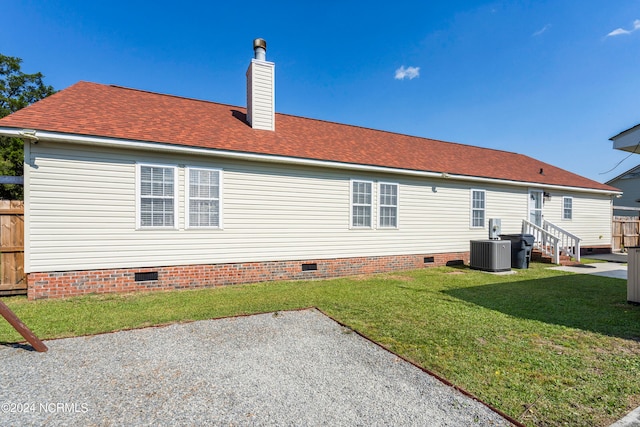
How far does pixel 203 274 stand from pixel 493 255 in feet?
30.3

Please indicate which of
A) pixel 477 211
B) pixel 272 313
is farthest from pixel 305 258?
pixel 477 211

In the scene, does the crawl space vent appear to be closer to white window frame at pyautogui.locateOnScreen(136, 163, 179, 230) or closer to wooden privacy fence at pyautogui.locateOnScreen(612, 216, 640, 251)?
white window frame at pyautogui.locateOnScreen(136, 163, 179, 230)

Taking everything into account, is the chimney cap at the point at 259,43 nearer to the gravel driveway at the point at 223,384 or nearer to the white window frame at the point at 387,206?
the white window frame at the point at 387,206

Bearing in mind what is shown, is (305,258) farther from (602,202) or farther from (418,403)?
(602,202)

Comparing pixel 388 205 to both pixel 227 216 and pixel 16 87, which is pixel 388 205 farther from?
pixel 16 87

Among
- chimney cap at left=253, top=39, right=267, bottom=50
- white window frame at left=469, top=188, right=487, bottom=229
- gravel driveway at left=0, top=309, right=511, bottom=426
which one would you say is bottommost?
gravel driveway at left=0, top=309, right=511, bottom=426

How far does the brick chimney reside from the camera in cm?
970

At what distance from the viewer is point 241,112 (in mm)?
11117

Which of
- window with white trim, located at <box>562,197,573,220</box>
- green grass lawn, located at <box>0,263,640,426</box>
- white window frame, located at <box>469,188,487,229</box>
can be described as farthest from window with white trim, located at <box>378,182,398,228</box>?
window with white trim, located at <box>562,197,573,220</box>

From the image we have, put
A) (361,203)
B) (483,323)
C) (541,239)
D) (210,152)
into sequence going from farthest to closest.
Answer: (541,239) → (361,203) → (210,152) → (483,323)

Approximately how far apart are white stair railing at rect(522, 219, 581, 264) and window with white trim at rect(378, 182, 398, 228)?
7.08 metres

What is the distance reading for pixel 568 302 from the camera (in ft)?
20.6

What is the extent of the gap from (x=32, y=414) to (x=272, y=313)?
339cm

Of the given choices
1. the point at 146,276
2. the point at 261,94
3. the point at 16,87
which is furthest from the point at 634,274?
the point at 16,87
